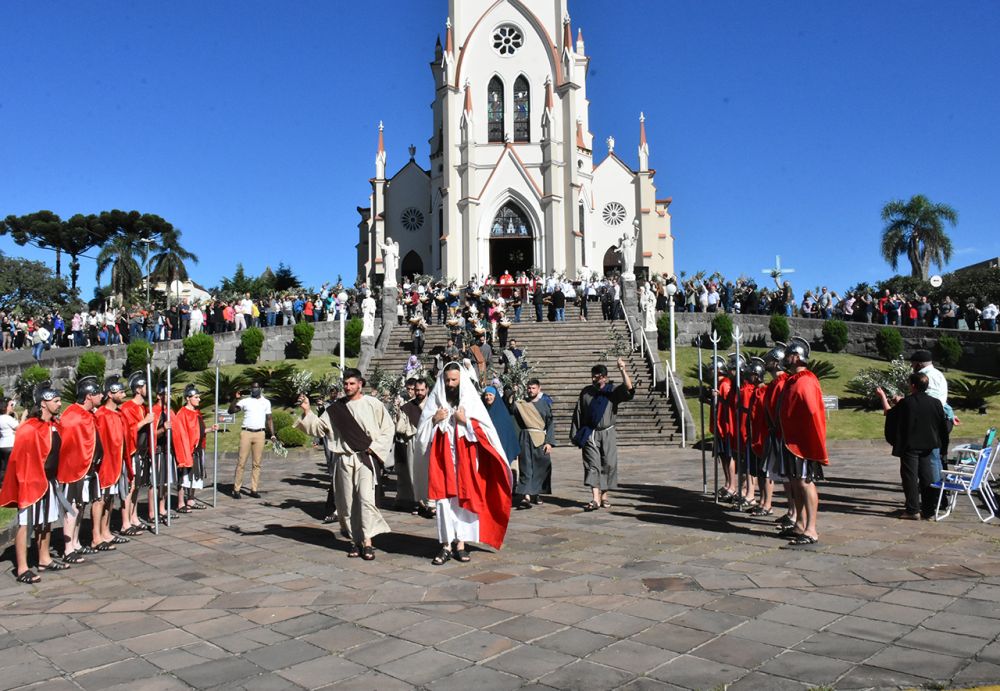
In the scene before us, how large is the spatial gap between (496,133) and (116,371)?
78.2ft

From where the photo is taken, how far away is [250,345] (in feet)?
81.4

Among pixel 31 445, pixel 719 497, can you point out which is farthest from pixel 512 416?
pixel 31 445

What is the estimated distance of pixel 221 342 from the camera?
82.4 feet

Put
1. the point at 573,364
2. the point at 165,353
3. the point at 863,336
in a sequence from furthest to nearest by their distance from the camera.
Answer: the point at 863,336 < the point at 165,353 < the point at 573,364

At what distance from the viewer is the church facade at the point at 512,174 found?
128 ft

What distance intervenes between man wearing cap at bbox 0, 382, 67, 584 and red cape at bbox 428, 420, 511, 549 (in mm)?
3254

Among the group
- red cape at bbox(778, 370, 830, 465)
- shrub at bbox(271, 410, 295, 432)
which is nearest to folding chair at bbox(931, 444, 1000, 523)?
red cape at bbox(778, 370, 830, 465)

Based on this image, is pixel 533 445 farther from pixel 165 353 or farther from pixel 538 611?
pixel 165 353

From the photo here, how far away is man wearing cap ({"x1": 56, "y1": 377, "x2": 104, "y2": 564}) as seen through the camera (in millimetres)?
6961

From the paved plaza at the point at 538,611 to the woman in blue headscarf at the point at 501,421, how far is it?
946mm

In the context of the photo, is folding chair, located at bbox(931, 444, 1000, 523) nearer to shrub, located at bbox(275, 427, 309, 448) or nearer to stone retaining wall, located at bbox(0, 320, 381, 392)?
shrub, located at bbox(275, 427, 309, 448)

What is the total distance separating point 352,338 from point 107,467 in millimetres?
16839

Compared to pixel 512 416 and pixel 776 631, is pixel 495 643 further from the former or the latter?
pixel 512 416

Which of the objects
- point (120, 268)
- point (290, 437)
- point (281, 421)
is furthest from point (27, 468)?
point (120, 268)
